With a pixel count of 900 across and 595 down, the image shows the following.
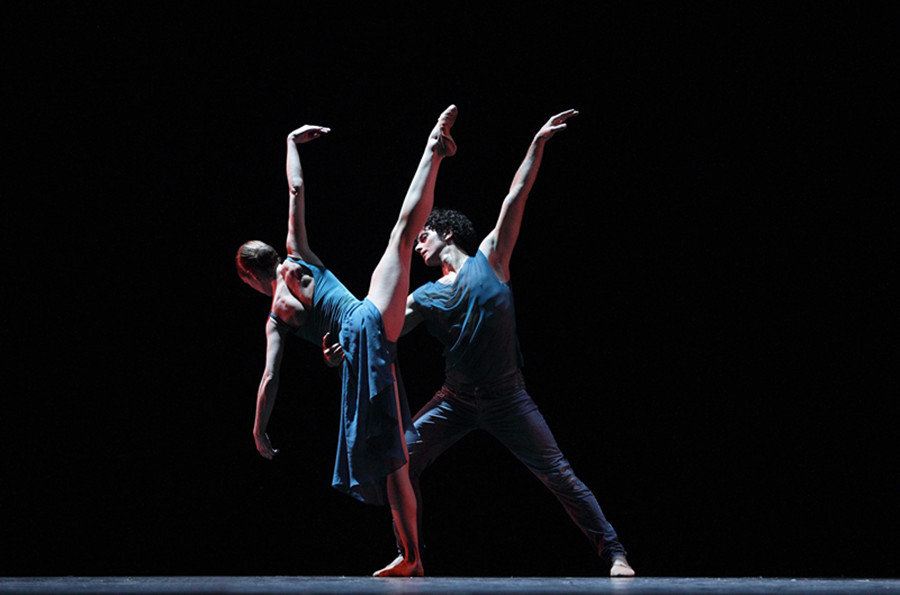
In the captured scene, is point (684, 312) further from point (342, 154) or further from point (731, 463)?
point (342, 154)

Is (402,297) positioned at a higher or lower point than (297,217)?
lower

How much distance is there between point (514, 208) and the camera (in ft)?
11.6

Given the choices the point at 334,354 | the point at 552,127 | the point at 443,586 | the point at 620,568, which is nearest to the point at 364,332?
the point at 334,354

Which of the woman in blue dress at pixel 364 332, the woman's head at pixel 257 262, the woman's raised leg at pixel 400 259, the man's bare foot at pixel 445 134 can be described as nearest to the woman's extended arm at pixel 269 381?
the woman in blue dress at pixel 364 332

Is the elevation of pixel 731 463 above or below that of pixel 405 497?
below

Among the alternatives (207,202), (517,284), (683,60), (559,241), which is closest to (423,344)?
(517,284)

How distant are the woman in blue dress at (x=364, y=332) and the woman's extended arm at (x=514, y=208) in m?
0.31

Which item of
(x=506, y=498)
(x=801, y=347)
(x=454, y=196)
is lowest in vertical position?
(x=506, y=498)

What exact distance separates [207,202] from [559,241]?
1.70 m

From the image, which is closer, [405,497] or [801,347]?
[405,497]

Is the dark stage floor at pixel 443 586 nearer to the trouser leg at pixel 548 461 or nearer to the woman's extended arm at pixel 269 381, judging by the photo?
the trouser leg at pixel 548 461

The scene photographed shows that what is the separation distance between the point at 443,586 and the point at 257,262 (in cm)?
131

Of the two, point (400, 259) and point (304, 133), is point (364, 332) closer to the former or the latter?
point (400, 259)

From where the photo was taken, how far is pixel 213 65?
15.0ft
